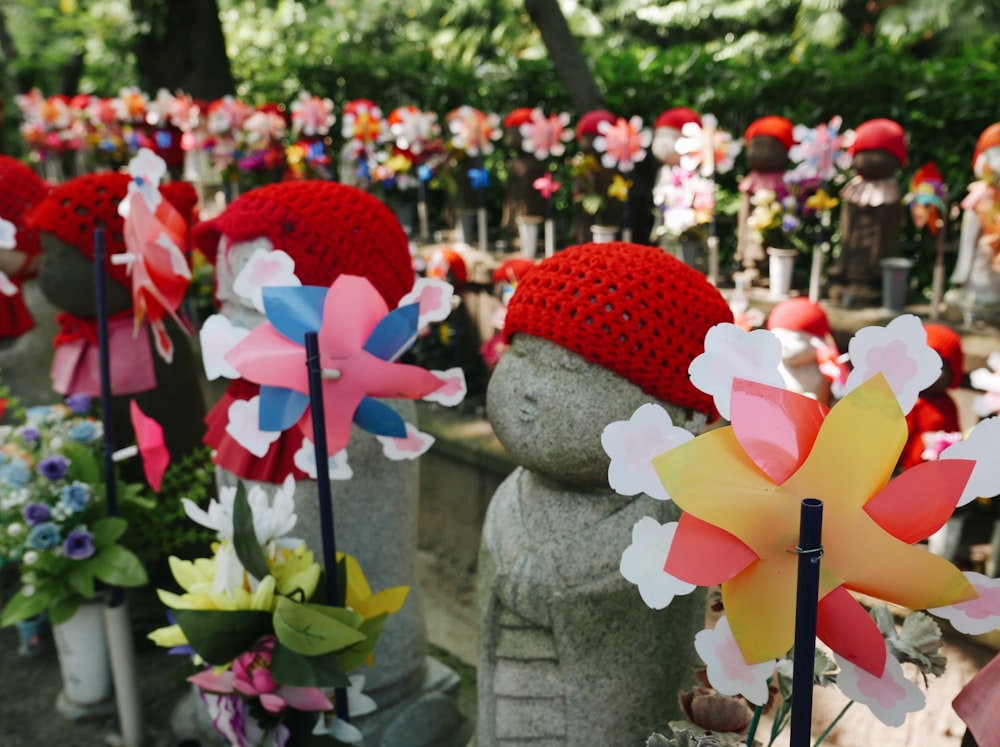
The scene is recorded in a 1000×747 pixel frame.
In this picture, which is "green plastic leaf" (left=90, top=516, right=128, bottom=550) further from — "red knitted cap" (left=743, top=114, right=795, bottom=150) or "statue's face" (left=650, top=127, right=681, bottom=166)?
"red knitted cap" (left=743, top=114, right=795, bottom=150)

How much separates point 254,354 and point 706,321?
2.77 feet

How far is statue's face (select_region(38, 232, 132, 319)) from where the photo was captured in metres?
2.78

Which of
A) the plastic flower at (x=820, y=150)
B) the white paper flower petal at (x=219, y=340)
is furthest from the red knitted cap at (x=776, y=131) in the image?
the white paper flower petal at (x=219, y=340)

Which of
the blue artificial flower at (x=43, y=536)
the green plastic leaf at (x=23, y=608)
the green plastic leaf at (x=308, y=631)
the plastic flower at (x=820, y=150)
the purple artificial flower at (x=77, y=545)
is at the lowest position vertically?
the green plastic leaf at (x=23, y=608)

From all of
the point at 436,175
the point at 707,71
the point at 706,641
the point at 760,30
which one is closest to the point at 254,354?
the point at 706,641

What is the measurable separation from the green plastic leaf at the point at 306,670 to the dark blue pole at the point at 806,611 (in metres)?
0.91

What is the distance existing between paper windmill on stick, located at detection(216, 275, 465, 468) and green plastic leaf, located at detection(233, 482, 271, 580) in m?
0.15

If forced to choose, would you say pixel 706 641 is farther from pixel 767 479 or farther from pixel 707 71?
pixel 707 71

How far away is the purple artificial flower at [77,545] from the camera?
2.38 m

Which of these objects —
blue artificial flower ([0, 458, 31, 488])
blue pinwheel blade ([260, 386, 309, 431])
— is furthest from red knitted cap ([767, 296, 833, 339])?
blue artificial flower ([0, 458, 31, 488])

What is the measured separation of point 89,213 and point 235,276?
873 mm

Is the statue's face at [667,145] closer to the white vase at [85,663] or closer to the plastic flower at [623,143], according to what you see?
the plastic flower at [623,143]

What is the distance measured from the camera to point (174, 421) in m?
3.08

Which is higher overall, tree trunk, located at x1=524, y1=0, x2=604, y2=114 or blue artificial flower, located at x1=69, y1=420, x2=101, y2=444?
tree trunk, located at x1=524, y1=0, x2=604, y2=114
